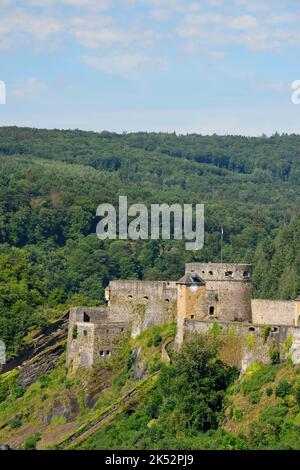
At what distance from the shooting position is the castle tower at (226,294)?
2685 inches

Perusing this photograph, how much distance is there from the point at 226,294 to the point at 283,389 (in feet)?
28.4

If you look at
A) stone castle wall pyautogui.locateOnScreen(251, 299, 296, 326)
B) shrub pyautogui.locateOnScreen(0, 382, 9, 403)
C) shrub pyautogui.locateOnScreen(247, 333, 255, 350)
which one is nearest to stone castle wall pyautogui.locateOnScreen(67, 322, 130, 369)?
shrub pyautogui.locateOnScreen(0, 382, 9, 403)

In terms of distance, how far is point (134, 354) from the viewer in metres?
70.0

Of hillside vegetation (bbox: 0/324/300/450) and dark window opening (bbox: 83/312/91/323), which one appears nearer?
hillside vegetation (bbox: 0/324/300/450)

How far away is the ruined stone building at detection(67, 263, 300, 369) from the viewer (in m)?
63.9

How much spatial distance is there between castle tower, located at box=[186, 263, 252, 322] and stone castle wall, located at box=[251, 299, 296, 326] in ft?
1.45

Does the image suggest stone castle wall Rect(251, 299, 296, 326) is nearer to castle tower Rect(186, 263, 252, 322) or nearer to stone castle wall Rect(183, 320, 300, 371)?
castle tower Rect(186, 263, 252, 322)

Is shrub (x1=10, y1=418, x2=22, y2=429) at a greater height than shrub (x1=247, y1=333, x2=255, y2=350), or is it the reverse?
shrub (x1=247, y1=333, x2=255, y2=350)

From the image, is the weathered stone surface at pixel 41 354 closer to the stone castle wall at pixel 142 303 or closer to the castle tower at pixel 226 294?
the stone castle wall at pixel 142 303

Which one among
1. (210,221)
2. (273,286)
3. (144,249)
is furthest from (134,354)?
(210,221)

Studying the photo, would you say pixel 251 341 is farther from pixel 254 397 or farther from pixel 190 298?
pixel 190 298
